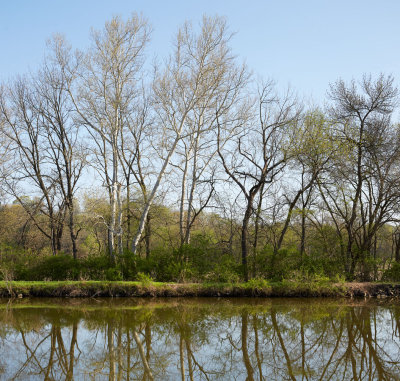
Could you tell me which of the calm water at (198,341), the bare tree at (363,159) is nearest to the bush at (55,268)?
the calm water at (198,341)

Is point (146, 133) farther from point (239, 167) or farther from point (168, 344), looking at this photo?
point (168, 344)

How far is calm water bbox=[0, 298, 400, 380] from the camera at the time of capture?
7.59m

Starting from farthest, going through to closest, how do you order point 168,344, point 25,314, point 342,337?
point 25,314 < point 342,337 < point 168,344

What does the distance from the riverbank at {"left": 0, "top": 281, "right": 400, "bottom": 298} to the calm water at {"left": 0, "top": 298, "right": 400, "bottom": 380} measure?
53.8 inches

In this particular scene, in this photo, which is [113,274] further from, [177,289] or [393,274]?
[393,274]

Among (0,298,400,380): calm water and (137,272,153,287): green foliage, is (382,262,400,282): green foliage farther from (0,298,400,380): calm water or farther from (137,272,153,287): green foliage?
(137,272,153,287): green foliage

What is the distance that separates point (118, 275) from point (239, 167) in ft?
24.0

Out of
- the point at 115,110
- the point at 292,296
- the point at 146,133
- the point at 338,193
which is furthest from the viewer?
the point at 146,133

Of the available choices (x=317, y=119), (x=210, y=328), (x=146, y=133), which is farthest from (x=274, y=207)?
(x=210, y=328)

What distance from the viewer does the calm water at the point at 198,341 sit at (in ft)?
24.9

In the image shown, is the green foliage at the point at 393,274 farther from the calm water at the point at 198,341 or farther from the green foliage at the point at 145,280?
the green foliage at the point at 145,280

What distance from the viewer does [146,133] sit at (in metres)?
22.7

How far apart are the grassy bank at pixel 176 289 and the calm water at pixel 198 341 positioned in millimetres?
1371

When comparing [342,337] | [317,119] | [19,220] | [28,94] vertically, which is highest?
[28,94]
